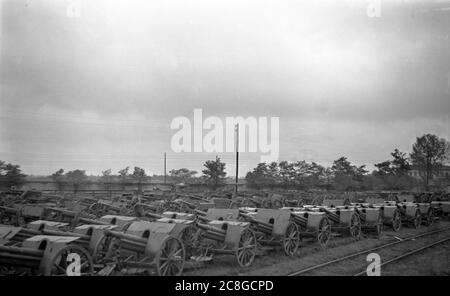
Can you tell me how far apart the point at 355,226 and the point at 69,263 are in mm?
11078

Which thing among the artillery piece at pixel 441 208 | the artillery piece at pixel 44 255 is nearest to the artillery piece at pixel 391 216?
the artillery piece at pixel 441 208

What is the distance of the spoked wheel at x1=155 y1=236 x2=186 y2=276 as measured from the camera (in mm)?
8078

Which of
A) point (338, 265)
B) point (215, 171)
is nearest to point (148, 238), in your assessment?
point (338, 265)

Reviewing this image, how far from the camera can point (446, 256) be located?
11.9 meters

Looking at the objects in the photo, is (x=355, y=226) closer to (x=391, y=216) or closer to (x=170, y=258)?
(x=391, y=216)

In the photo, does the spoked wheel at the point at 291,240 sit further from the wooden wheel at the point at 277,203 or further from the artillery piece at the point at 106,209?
the wooden wheel at the point at 277,203

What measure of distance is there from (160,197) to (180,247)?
13420 millimetres

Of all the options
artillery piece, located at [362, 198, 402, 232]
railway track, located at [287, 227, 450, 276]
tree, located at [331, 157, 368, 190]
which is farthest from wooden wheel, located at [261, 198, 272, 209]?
tree, located at [331, 157, 368, 190]

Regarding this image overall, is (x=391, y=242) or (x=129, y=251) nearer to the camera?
(x=129, y=251)

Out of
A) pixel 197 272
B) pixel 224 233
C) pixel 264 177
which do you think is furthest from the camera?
pixel 264 177

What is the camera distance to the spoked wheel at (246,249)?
9.92 m

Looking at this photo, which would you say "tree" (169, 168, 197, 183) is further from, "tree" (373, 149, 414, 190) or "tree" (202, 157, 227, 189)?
"tree" (373, 149, 414, 190)
